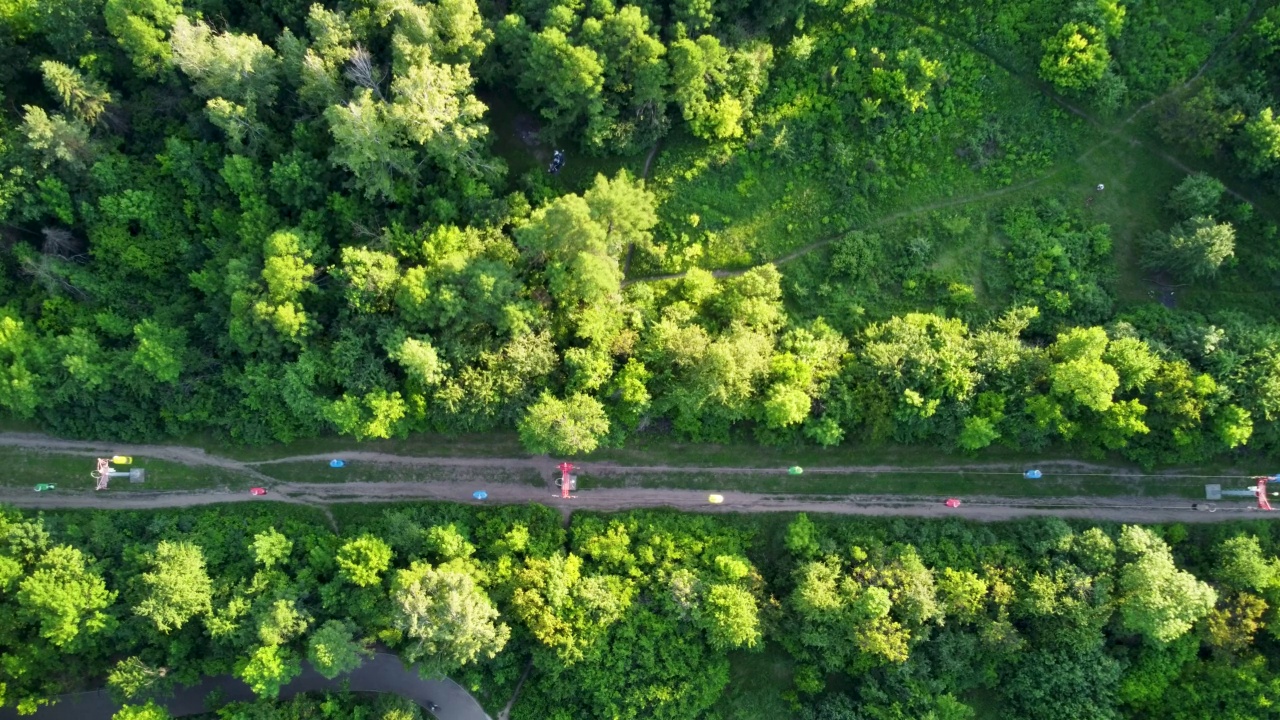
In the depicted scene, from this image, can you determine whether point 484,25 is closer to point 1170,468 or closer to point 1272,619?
point 1170,468

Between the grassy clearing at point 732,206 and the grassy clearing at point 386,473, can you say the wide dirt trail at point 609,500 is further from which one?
the grassy clearing at point 732,206

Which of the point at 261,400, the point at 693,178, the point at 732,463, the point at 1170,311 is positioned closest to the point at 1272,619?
the point at 1170,311

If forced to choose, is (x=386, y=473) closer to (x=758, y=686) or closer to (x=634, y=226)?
(x=634, y=226)

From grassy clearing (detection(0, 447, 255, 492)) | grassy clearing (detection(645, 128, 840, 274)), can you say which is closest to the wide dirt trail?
grassy clearing (detection(0, 447, 255, 492))

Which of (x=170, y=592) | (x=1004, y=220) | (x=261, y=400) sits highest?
(x=1004, y=220)

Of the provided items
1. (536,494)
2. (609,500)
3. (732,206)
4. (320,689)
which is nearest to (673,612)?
(609,500)

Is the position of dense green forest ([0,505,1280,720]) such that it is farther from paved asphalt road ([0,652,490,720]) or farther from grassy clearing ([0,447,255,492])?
grassy clearing ([0,447,255,492])
